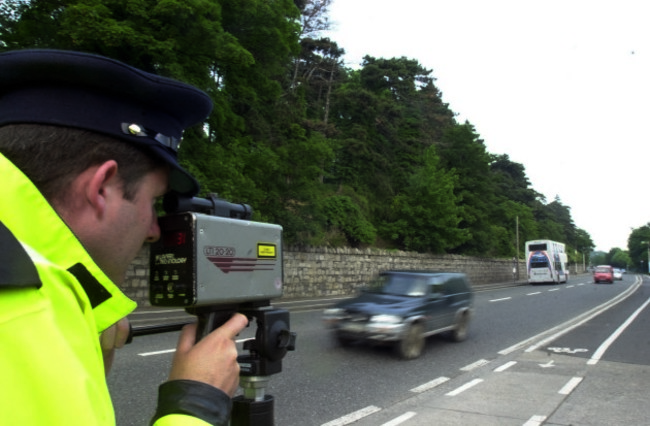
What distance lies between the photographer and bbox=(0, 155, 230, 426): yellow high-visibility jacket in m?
0.61

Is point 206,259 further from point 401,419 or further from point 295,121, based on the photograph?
point 295,121

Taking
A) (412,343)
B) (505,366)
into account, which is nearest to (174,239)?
(505,366)

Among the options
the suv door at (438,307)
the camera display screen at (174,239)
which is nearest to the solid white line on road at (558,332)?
the suv door at (438,307)

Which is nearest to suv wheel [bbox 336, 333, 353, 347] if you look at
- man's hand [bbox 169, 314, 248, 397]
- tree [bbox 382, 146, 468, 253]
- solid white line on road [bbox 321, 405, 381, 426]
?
solid white line on road [bbox 321, 405, 381, 426]

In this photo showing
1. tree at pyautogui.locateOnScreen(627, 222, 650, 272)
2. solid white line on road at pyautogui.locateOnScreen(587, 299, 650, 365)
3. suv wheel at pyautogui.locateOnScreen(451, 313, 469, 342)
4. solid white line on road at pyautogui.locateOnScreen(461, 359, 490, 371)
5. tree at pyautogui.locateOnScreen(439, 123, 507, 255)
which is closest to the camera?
solid white line on road at pyautogui.locateOnScreen(461, 359, 490, 371)

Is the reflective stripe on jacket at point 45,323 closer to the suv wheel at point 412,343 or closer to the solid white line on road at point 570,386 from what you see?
the solid white line on road at point 570,386

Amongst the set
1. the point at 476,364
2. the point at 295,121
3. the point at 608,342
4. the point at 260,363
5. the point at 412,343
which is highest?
the point at 295,121

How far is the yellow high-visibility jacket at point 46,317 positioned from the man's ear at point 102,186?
0.14 m

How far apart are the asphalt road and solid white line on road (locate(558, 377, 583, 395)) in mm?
217

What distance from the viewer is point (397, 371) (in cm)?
732

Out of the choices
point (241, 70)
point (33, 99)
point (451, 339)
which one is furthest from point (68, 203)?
point (241, 70)

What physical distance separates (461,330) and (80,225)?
1024cm

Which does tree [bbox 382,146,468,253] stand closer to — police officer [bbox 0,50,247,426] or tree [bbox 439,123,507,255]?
tree [bbox 439,123,507,255]

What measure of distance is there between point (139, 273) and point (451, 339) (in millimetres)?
9431
